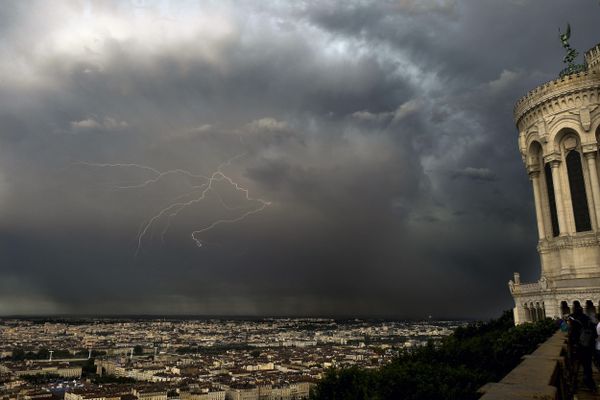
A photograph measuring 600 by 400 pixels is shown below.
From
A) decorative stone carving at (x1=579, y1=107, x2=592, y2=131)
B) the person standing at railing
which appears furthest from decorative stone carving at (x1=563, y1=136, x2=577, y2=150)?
the person standing at railing

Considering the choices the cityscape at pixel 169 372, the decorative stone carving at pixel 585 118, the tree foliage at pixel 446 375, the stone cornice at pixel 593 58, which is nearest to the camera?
the tree foliage at pixel 446 375

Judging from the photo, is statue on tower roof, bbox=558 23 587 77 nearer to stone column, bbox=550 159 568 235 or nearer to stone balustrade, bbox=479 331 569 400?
stone column, bbox=550 159 568 235

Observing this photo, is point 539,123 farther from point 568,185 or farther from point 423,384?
point 423,384

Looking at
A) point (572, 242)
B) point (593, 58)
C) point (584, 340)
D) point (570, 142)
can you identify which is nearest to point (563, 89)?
point (570, 142)

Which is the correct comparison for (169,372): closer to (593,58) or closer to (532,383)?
(593,58)

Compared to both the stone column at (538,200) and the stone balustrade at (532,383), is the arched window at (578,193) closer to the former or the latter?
the stone column at (538,200)

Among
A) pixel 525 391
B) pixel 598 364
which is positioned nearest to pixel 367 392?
pixel 598 364

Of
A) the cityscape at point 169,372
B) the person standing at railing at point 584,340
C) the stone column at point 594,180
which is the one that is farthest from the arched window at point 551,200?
the person standing at railing at point 584,340
